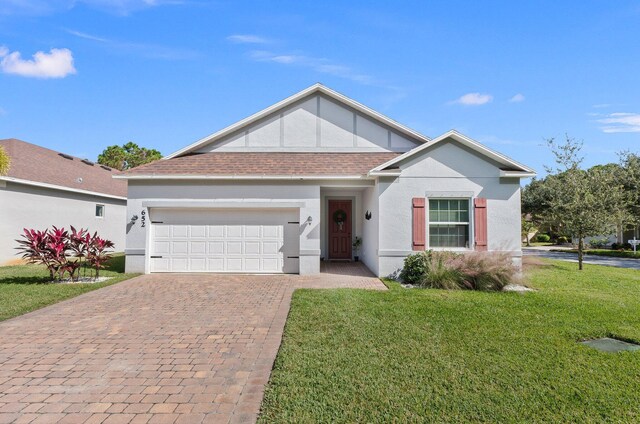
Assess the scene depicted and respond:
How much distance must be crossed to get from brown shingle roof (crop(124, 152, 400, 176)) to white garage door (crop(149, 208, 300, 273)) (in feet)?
4.47

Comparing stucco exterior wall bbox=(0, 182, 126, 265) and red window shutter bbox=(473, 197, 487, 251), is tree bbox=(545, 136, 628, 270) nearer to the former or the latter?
red window shutter bbox=(473, 197, 487, 251)

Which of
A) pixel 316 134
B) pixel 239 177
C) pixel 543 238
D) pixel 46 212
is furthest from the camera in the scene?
pixel 543 238

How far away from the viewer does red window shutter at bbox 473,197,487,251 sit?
33.2 ft

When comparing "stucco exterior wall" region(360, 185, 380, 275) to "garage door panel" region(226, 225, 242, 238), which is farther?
"garage door panel" region(226, 225, 242, 238)

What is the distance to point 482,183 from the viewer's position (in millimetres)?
10320

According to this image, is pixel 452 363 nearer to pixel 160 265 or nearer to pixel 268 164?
pixel 268 164

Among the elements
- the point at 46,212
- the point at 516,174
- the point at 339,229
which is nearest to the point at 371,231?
the point at 339,229

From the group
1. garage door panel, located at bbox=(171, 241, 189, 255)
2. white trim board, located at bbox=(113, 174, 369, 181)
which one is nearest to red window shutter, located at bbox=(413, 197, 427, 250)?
white trim board, located at bbox=(113, 174, 369, 181)

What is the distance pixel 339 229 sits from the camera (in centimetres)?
1427

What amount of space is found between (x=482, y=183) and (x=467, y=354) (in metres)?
7.32

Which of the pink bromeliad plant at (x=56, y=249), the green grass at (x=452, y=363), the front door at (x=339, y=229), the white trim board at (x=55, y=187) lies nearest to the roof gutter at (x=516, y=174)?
the green grass at (x=452, y=363)

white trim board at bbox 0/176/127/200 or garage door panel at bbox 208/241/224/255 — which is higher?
white trim board at bbox 0/176/127/200

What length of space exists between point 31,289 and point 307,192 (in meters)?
7.99

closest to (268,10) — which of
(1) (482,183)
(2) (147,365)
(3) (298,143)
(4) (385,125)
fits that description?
(3) (298,143)
